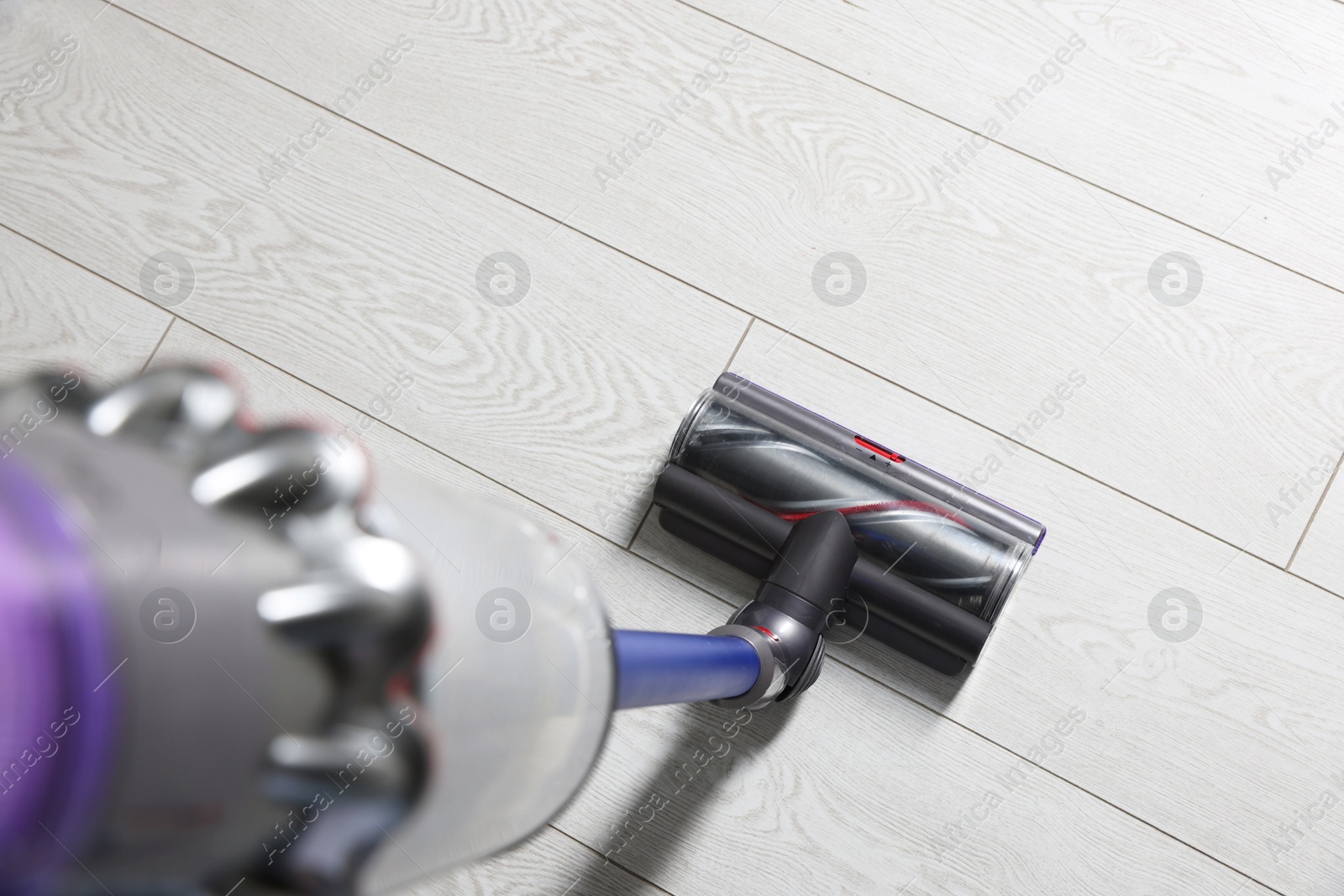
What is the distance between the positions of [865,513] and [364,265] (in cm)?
64

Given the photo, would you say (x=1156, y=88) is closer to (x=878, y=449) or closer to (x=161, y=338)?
(x=878, y=449)

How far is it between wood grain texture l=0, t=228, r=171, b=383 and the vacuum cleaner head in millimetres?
647

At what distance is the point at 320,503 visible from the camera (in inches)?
10.4

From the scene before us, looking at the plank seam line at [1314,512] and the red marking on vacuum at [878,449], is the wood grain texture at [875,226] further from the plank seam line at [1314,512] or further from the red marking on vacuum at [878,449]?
the red marking on vacuum at [878,449]

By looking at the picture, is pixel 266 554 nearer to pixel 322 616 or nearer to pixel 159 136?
pixel 322 616

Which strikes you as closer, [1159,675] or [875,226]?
[1159,675]

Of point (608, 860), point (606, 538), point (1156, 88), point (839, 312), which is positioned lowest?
point (608, 860)

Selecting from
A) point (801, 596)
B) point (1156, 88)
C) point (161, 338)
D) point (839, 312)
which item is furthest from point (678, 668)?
point (1156, 88)

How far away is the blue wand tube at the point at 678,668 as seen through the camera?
19.7 inches

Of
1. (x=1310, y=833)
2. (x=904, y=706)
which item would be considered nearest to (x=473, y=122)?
(x=904, y=706)

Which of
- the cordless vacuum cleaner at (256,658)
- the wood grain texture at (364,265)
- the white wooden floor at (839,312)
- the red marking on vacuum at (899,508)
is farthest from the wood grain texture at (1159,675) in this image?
the cordless vacuum cleaner at (256,658)

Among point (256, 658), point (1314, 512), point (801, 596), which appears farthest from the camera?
point (1314, 512)

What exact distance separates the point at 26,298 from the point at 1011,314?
1.14 meters

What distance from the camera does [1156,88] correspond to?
1.07 metres
